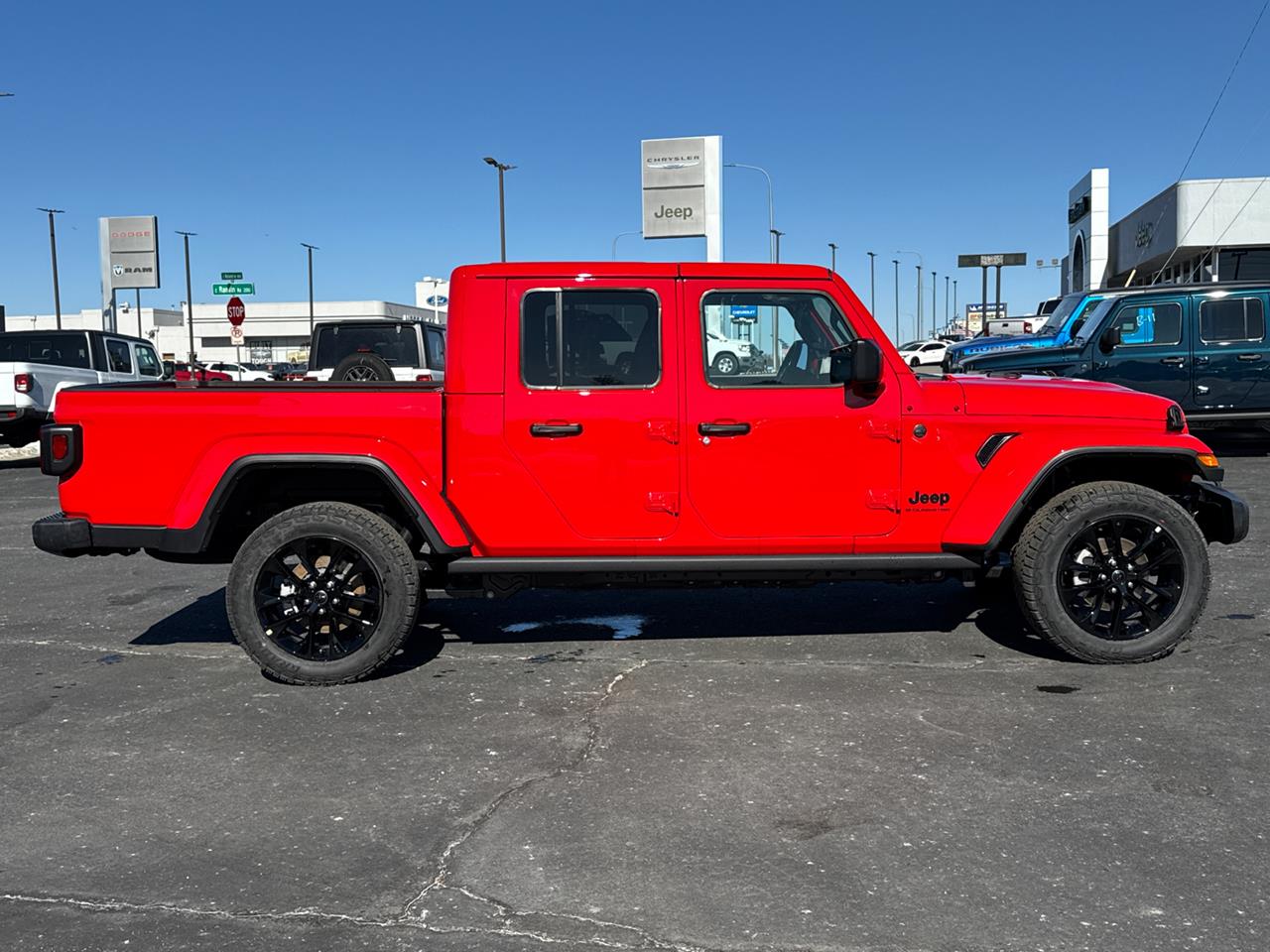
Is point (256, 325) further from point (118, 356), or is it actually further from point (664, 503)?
point (664, 503)

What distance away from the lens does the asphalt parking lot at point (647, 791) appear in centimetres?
305

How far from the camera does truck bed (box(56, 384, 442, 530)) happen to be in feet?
17.0

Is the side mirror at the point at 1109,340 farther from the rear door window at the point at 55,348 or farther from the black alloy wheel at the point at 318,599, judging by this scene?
the rear door window at the point at 55,348

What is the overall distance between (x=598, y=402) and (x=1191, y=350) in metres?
10.9

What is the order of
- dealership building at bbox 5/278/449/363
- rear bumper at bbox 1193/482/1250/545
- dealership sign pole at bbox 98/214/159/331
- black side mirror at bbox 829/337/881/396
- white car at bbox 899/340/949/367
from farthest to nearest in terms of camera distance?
dealership building at bbox 5/278/449/363, dealership sign pole at bbox 98/214/159/331, white car at bbox 899/340/949/367, rear bumper at bbox 1193/482/1250/545, black side mirror at bbox 829/337/881/396

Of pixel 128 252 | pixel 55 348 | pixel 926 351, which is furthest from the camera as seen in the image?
pixel 926 351

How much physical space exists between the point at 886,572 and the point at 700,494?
3.19 ft

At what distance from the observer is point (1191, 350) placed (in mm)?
13586

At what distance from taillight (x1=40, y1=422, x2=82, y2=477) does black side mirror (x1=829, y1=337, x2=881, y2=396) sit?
352 centimetres

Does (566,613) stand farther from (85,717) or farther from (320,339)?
(320,339)

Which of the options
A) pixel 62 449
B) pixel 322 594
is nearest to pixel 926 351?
pixel 322 594

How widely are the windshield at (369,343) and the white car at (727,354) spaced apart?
10891 millimetres

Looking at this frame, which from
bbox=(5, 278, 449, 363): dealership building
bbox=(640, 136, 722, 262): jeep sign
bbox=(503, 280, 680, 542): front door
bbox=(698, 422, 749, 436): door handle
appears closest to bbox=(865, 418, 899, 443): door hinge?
bbox=(698, 422, 749, 436): door handle

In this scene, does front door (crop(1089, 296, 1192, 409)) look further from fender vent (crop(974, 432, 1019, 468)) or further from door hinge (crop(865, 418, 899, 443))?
door hinge (crop(865, 418, 899, 443))
